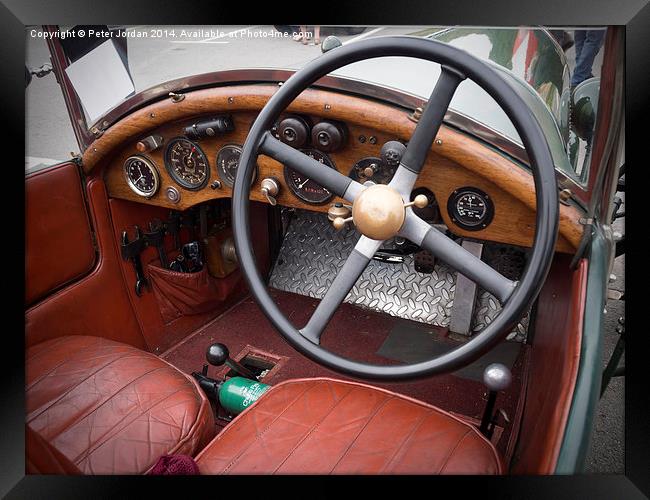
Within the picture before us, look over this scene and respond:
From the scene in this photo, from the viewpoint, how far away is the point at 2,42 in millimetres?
943

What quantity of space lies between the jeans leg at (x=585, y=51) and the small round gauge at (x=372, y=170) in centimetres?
51

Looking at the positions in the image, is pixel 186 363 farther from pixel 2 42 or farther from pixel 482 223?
pixel 2 42

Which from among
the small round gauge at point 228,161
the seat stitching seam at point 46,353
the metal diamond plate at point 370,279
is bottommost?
the seat stitching seam at point 46,353

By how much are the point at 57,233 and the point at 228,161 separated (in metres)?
0.58

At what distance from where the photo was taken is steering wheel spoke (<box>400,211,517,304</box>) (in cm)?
96

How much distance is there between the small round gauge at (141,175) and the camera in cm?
177

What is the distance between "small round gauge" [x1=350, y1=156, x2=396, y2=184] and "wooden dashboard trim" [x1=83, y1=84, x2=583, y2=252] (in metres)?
0.10

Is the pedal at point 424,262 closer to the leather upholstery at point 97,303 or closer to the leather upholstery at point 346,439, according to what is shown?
the leather upholstery at point 346,439

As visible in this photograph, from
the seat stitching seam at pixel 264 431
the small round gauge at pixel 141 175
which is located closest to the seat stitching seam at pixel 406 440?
the seat stitching seam at pixel 264 431

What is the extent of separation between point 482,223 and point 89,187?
1.29m

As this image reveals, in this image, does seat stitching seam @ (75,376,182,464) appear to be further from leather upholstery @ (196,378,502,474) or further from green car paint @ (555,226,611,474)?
green car paint @ (555,226,611,474)

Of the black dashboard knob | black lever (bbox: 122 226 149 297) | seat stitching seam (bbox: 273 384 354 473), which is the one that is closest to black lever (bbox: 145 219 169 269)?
black lever (bbox: 122 226 149 297)

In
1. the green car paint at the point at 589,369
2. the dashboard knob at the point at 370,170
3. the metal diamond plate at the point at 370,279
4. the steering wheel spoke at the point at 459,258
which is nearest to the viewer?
the green car paint at the point at 589,369

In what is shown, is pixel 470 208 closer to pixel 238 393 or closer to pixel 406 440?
pixel 406 440
